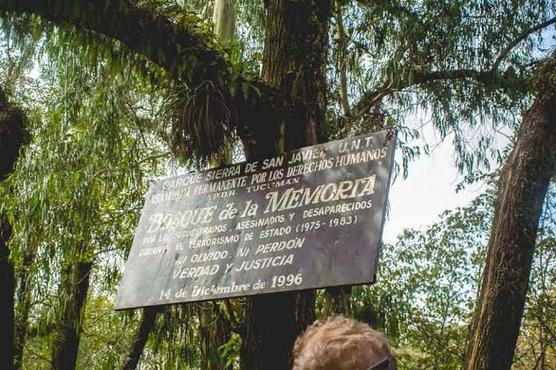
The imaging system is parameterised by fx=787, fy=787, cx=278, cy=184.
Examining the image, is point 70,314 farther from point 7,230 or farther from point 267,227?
point 267,227

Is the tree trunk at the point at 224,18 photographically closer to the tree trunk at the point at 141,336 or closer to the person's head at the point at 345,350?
the tree trunk at the point at 141,336

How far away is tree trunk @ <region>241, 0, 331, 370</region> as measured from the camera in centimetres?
478

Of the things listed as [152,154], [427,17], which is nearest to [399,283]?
[152,154]

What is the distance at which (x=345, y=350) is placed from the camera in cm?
147

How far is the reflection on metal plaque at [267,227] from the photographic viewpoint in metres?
3.93

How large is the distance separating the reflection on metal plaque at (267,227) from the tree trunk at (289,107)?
443 mm

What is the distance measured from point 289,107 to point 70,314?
608cm

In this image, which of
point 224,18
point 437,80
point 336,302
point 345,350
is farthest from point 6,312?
point 345,350

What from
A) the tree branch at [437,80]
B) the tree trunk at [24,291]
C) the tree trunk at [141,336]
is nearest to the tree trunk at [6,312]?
the tree trunk at [24,291]

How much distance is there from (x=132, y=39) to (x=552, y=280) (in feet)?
31.6

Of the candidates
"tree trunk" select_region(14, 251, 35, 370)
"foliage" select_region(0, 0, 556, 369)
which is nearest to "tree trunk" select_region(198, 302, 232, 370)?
"foliage" select_region(0, 0, 556, 369)

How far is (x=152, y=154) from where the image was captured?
9.62 meters

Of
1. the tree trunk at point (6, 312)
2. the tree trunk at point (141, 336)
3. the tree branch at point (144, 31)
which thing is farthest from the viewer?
the tree trunk at point (141, 336)

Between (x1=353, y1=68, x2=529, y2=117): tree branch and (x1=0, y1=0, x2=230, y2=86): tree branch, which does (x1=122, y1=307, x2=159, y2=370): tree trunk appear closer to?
(x1=353, y1=68, x2=529, y2=117): tree branch
